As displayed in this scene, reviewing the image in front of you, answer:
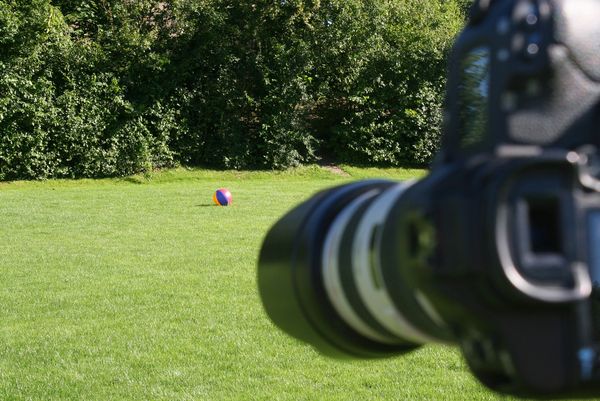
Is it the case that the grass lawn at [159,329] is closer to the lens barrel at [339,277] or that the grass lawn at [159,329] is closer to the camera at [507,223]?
the lens barrel at [339,277]

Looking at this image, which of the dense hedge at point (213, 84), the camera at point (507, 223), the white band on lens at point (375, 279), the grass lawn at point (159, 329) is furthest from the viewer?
the dense hedge at point (213, 84)

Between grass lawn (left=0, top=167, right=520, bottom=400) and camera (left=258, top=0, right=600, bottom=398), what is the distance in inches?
161

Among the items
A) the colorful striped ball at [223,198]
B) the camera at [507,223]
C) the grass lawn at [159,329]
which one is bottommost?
the colorful striped ball at [223,198]

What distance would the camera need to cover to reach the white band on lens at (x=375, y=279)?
30.8 inches

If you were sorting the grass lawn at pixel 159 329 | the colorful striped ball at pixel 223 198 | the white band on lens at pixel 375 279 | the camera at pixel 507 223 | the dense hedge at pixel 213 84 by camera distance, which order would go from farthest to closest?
1. the dense hedge at pixel 213 84
2. the colorful striped ball at pixel 223 198
3. the grass lawn at pixel 159 329
4. the white band on lens at pixel 375 279
5. the camera at pixel 507 223

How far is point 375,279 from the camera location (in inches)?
31.3

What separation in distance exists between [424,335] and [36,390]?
14.7 feet

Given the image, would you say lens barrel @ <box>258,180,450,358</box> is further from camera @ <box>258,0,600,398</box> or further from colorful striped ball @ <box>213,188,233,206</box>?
colorful striped ball @ <box>213,188,233,206</box>

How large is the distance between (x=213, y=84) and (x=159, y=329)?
676 inches

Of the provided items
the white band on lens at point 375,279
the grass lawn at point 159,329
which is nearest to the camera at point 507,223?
the white band on lens at point 375,279

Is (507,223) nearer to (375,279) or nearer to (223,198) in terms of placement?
(375,279)

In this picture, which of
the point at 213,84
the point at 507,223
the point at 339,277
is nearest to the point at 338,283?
the point at 339,277

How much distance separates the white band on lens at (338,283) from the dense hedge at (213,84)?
20.3 meters

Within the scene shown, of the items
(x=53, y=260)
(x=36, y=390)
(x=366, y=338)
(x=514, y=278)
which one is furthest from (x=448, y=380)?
(x=53, y=260)
